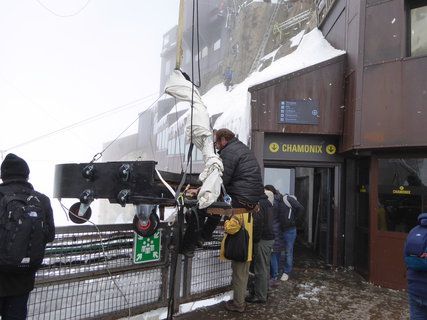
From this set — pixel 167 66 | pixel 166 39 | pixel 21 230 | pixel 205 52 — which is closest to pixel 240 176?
pixel 21 230

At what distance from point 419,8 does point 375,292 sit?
5.41 metres

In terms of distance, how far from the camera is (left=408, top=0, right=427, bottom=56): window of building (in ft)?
20.3

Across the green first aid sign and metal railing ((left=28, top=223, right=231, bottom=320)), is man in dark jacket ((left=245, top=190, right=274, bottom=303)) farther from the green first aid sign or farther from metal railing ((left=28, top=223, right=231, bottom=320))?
the green first aid sign

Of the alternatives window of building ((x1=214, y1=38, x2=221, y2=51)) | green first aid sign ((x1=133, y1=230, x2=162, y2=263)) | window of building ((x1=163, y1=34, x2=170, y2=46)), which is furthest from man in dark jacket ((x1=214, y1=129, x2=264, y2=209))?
window of building ((x1=163, y1=34, x2=170, y2=46))

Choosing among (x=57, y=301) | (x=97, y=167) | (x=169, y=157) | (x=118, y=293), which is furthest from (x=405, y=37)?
(x=169, y=157)

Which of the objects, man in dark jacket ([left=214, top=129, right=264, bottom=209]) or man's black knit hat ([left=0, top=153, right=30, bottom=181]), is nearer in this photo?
man's black knit hat ([left=0, top=153, right=30, bottom=181])

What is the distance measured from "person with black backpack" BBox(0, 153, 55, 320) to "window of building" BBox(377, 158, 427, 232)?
5.99 metres

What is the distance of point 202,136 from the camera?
11.1 feet

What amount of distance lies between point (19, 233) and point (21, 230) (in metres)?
0.03

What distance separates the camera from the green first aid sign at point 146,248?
13.0ft

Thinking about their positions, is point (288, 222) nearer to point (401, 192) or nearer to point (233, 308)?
point (401, 192)

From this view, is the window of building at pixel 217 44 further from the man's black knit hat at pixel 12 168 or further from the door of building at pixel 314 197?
the man's black knit hat at pixel 12 168

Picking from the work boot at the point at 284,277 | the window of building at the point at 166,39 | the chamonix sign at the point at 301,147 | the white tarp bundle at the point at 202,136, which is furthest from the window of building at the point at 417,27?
the window of building at the point at 166,39

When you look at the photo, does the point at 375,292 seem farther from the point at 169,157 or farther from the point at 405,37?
the point at 169,157
